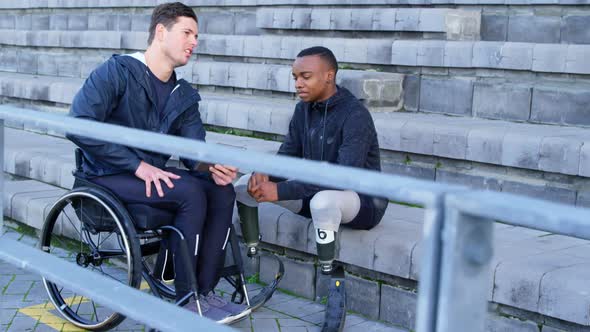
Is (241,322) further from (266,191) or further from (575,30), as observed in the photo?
(575,30)

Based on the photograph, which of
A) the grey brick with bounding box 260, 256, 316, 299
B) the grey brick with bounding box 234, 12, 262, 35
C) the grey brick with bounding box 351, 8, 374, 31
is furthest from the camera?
the grey brick with bounding box 234, 12, 262, 35

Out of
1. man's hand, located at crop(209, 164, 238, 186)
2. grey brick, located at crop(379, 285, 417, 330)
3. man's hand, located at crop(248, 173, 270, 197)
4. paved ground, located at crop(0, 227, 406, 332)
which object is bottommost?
paved ground, located at crop(0, 227, 406, 332)

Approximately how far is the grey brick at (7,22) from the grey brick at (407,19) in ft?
24.0

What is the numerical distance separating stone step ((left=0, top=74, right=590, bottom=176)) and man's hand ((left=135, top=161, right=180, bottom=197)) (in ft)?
A: 6.82

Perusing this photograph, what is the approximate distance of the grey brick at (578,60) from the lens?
221 inches

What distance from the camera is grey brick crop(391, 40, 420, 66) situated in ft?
21.0

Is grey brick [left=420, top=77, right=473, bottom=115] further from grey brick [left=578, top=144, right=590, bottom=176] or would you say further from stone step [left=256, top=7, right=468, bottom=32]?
grey brick [left=578, top=144, right=590, bottom=176]

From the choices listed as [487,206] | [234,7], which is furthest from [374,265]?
[234,7]

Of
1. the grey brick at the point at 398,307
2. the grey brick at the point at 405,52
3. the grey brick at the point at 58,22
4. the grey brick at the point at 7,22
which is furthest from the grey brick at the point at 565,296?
the grey brick at the point at 7,22

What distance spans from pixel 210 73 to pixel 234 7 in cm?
110

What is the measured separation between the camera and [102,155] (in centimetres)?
396

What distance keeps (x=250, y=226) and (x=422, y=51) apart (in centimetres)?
246

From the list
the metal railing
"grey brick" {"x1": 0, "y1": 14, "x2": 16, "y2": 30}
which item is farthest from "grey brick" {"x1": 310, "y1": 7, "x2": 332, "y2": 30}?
"grey brick" {"x1": 0, "y1": 14, "x2": 16, "y2": 30}

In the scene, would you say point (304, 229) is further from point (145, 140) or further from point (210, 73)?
point (210, 73)
